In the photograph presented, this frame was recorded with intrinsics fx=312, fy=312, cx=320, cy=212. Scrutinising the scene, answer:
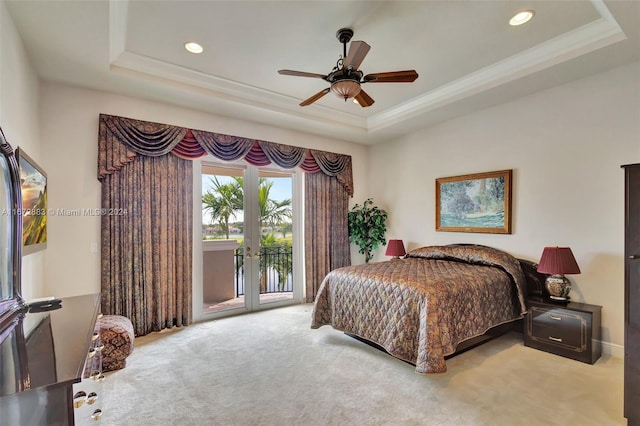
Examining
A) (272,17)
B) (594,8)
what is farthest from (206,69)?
(594,8)

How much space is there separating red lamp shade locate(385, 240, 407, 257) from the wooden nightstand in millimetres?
1938

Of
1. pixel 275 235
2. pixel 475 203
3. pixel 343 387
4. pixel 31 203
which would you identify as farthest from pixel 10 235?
pixel 475 203

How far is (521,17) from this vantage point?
8.63ft

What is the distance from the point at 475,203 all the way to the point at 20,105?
16.3 feet

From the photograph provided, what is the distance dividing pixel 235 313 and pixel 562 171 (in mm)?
4576

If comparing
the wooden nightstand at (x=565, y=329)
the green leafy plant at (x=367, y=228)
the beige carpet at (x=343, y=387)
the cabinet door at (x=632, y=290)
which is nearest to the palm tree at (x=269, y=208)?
the green leafy plant at (x=367, y=228)

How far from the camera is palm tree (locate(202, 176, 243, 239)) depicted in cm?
446

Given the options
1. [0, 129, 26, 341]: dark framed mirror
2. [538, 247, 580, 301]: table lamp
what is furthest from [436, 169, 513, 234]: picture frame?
[0, 129, 26, 341]: dark framed mirror

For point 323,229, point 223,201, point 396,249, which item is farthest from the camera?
point 323,229

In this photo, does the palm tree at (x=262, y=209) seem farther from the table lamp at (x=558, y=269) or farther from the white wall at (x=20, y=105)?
the table lamp at (x=558, y=269)

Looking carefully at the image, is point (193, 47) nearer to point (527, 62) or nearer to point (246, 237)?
point (246, 237)

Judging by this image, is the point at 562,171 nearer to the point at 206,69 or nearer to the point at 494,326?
the point at 494,326

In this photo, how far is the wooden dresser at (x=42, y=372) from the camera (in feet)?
3.31

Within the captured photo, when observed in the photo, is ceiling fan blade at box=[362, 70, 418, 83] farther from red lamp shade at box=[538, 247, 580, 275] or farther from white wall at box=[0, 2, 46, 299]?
white wall at box=[0, 2, 46, 299]
